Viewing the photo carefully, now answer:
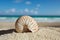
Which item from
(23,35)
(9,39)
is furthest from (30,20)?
(9,39)

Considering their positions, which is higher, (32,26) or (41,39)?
(32,26)

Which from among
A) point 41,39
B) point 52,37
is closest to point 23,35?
point 41,39

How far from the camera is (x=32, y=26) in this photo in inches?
296

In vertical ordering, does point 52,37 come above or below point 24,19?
below

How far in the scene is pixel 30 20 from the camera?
7535mm

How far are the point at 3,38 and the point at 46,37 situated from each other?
1.90 m

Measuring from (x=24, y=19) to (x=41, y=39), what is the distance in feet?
4.87

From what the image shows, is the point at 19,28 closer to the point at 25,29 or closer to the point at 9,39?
the point at 25,29

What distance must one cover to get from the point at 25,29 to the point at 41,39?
132 centimetres

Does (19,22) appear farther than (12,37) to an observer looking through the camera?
Yes

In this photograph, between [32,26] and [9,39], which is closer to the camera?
[9,39]

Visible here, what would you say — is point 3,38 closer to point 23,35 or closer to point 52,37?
point 23,35

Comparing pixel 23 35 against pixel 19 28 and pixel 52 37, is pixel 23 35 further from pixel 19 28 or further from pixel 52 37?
pixel 52 37

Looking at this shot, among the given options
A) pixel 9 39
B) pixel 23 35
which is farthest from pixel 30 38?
pixel 9 39
